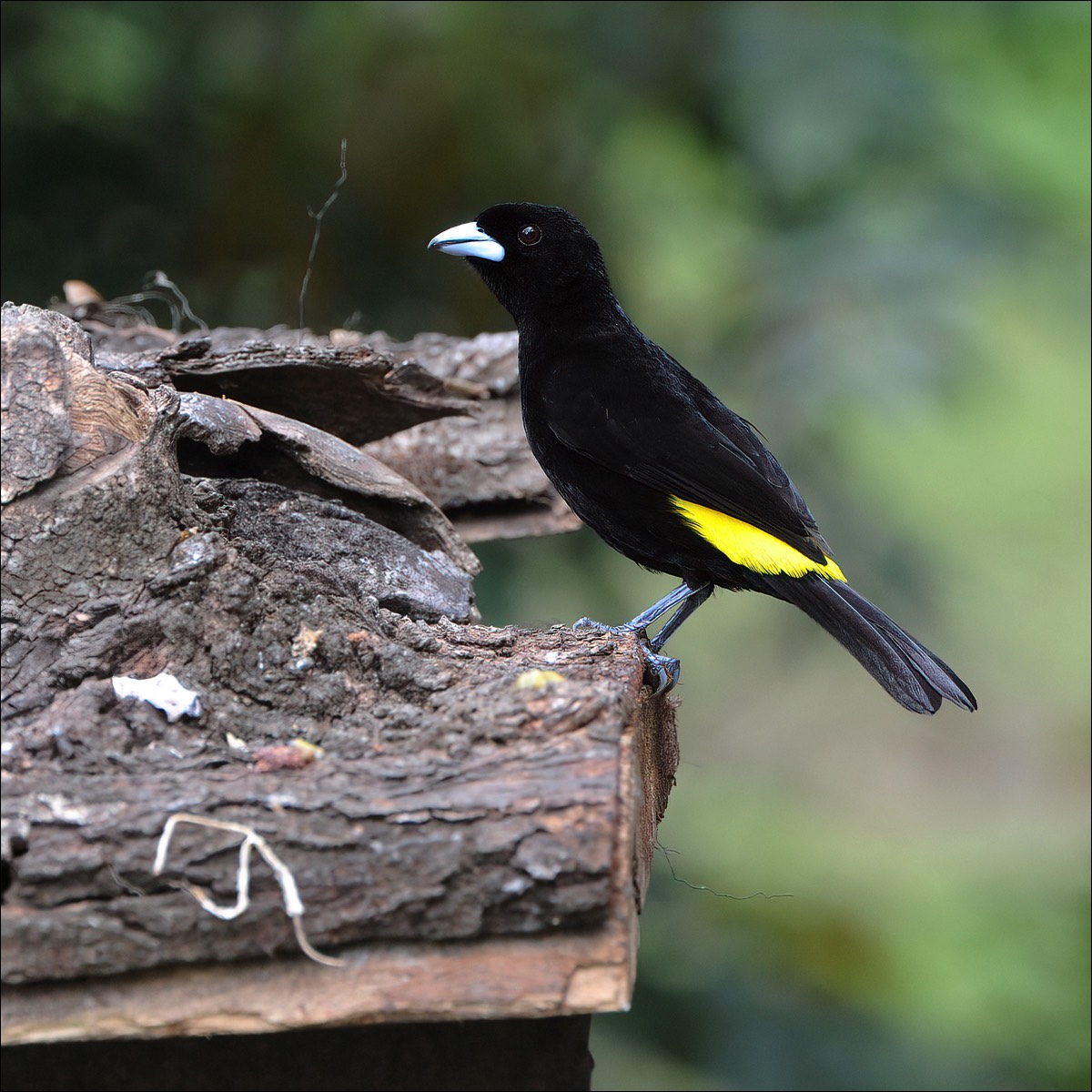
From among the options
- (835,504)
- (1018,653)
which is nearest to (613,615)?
(835,504)

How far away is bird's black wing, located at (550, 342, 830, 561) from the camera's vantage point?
274cm

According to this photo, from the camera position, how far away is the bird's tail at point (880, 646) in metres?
2.39

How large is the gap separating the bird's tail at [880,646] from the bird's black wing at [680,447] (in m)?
0.12

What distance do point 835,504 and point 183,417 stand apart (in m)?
2.86

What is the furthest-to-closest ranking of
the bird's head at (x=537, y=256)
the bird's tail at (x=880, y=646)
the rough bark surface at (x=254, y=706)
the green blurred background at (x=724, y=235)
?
the green blurred background at (x=724, y=235) → the bird's head at (x=537, y=256) → the bird's tail at (x=880, y=646) → the rough bark surface at (x=254, y=706)

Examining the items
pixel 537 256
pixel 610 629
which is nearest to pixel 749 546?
pixel 610 629

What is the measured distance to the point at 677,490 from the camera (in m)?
2.75

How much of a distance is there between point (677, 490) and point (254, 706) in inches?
46.2

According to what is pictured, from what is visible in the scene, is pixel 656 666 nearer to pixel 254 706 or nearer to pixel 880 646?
pixel 880 646

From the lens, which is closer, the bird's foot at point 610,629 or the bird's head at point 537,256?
the bird's foot at point 610,629

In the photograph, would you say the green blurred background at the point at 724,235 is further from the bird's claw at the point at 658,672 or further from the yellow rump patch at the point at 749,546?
the bird's claw at the point at 658,672

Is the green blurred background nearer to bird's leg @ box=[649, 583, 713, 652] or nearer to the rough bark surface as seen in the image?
bird's leg @ box=[649, 583, 713, 652]

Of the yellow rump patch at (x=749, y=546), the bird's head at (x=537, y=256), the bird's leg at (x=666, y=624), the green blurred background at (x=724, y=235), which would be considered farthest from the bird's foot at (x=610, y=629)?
the green blurred background at (x=724, y=235)

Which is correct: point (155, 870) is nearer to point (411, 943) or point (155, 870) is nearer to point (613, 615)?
point (411, 943)
